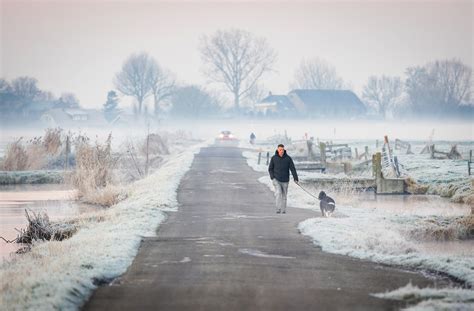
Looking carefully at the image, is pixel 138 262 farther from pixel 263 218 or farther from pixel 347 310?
pixel 263 218

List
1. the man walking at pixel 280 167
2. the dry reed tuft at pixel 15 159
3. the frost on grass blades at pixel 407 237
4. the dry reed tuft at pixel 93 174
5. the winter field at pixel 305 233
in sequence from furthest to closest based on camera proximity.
A: the dry reed tuft at pixel 15 159 < the dry reed tuft at pixel 93 174 < the man walking at pixel 280 167 < the frost on grass blades at pixel 407 237 < the winter field at pixel 305 233

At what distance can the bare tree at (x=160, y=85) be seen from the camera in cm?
16388

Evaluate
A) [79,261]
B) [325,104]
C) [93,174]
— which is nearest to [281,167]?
[79,261]

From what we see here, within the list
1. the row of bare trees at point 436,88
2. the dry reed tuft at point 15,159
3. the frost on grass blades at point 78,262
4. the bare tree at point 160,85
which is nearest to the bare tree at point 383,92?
the row of bare trees at point 436,88

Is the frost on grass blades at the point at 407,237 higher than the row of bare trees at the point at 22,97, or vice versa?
the row of bare trees at the point at 22,97

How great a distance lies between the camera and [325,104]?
14962 cm

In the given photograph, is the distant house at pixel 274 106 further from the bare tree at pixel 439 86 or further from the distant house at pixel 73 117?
the distant house at pixel 73 117

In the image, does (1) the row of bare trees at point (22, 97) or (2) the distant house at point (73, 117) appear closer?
(1) the row of bare trees at point (22, 97)

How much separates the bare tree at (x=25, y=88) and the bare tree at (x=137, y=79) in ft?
58.0

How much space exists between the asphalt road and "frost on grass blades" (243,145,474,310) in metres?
0.56

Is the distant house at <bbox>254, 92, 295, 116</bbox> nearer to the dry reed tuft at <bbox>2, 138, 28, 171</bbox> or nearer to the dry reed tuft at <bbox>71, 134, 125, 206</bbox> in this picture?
the dry reed tuft at <bbox>2, 138, 28, 171</bbox>

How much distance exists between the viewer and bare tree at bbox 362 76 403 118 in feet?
545

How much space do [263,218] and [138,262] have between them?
333 inches

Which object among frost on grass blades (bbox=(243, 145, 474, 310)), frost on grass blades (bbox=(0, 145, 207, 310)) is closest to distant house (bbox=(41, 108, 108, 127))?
frost on grass blades (bbox=(243, 145, 474, 310))
